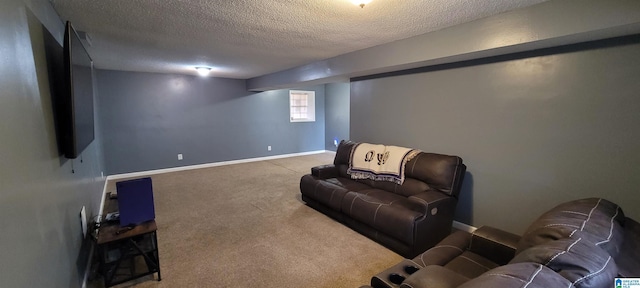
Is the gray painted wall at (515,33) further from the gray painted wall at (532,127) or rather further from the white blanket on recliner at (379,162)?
the white blanket on recliner at (379,162)

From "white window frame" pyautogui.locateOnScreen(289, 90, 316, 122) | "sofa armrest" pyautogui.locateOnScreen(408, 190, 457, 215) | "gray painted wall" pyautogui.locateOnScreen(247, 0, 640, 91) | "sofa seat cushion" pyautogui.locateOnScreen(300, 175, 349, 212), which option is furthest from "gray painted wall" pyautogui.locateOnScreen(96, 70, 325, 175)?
"sofa armrest" pyautogui.locateOnScreen(408, 190, 457, 215)

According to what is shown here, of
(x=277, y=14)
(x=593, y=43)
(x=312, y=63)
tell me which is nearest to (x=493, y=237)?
(x=593, y=43)

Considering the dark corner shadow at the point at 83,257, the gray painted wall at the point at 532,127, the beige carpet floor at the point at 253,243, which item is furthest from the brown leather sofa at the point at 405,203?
the dark corner shadow at the point at 83,257

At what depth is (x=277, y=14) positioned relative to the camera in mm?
2145

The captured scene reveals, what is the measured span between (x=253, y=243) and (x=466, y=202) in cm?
244

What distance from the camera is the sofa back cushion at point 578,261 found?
785 mm

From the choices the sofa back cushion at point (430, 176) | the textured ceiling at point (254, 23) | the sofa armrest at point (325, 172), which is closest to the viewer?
the textured ceiling at point (254, 23)

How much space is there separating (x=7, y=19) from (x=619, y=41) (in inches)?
145

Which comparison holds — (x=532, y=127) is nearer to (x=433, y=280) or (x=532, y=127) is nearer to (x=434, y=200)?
(x=434, y=200)

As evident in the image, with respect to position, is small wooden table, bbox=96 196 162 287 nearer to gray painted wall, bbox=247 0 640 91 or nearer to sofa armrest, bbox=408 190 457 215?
sofa armrest, bbox=408 190 457 215

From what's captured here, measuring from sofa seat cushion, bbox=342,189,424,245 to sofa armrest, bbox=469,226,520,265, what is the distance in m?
0.62

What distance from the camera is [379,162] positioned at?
10.8ft

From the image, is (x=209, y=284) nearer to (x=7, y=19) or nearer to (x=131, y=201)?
(x=131, y=201)

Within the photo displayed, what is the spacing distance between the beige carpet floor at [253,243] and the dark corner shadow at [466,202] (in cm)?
111
